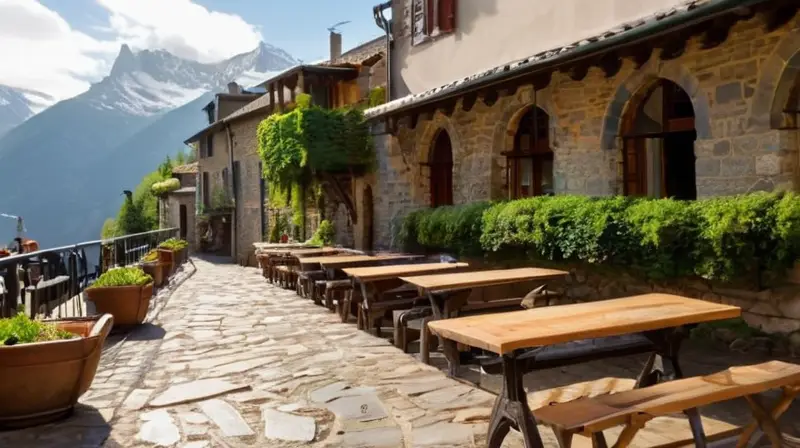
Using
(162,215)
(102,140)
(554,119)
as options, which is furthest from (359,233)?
(102,140)

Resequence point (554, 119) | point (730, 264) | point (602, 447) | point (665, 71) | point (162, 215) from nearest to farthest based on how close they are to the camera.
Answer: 1. point (602, 447)
2. point (730, 264)
3. point (665, 71)
4. point (554, 119)
5. point (162, 215)

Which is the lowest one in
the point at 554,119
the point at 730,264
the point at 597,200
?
the point at 730,264

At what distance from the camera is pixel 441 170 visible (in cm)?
1224

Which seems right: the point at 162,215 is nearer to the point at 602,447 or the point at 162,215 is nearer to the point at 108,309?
the point at 108,309

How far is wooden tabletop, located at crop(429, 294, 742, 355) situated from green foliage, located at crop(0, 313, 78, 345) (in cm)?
249

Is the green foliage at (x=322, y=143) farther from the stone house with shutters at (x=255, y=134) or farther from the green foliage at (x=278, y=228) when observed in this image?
the green foliage at (x=278, y=228)

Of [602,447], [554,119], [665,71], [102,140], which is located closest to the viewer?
[602,447]

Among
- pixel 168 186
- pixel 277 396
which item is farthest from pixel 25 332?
pixel 168 186

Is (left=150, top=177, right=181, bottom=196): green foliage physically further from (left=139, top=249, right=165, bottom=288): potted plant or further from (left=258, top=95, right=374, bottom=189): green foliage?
(left=139, top=249, right=165, bottom=288): potted plant

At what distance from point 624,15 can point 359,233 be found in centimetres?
829

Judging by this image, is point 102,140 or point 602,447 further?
point 102,140

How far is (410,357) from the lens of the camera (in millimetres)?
5836

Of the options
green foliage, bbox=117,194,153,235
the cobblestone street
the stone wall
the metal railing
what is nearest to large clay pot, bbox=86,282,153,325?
the cobblestone street

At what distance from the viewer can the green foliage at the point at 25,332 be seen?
392cm
